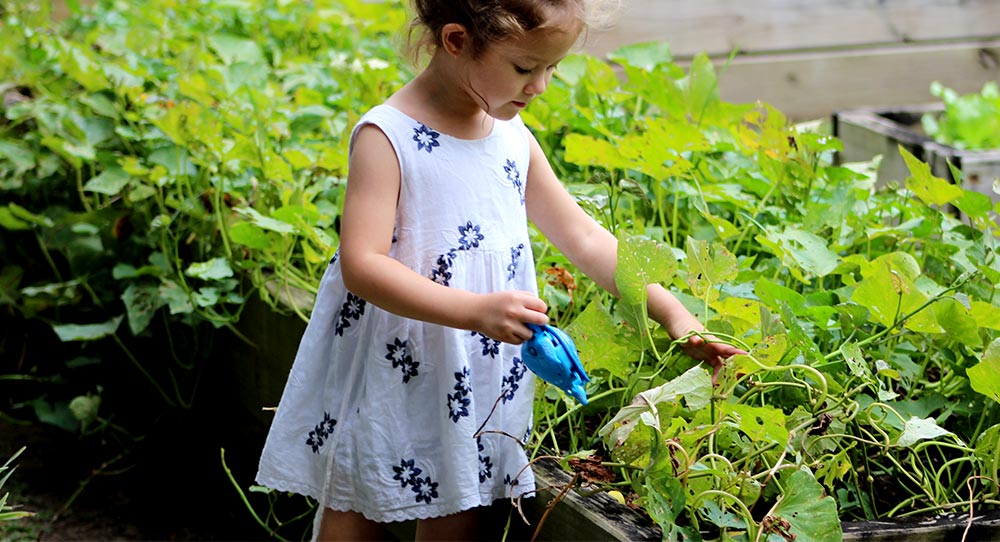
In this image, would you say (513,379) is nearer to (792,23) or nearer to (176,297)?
(176,297)

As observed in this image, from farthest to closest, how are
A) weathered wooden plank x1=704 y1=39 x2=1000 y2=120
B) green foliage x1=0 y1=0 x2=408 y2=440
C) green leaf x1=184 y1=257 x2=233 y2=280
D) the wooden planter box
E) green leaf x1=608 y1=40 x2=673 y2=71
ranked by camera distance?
weathered wooden plank x1=704 y1=39 x2=1000 y2=120 < the wooden planter box < green leaf x1=608 y1=40 x2=673 y2=71 < green foliage x1=0 y1=0 x2=408 y2=440 < green leaf x1=184 y1=257 x2=233 y2=280

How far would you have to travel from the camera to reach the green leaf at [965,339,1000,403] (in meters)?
1.23

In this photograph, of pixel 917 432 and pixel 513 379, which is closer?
pixel 917 432

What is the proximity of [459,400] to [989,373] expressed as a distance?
59cm

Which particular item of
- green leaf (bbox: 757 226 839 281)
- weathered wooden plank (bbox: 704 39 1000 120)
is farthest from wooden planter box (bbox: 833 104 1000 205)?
green leaf (bbox: 757 226 839 281)

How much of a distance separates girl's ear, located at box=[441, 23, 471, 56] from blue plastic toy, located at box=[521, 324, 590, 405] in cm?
34

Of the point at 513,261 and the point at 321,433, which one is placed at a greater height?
the point at 513,261

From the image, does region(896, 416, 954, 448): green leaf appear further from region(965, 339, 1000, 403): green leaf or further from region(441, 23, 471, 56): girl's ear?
region(441, 23, 471, 56): girl's ear

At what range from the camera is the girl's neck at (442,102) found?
133 centimetres

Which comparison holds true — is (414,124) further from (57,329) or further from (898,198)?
(57,329)

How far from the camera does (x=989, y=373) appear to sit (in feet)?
4.05

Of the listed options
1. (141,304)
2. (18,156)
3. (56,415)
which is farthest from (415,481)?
(18,156)

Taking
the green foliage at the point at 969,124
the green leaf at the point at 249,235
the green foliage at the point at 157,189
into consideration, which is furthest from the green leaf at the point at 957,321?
the green foliage at the point at 969,124

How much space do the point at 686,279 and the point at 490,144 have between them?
1.18ft
